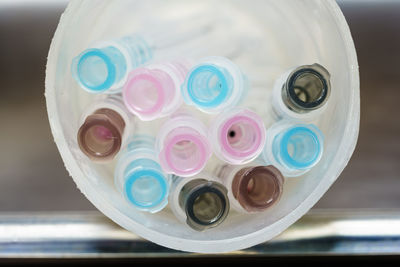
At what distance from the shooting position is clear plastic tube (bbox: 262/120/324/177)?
0.51 metres

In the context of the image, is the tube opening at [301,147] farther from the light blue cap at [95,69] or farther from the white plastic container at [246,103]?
the light blue cap at [95,69]

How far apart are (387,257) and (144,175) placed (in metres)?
0.39

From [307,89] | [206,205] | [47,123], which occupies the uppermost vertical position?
[47,123]

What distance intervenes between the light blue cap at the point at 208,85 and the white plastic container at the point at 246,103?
3.5 inches

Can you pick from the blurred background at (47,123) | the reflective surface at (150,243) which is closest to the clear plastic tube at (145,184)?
the reflective surface at (150,243)

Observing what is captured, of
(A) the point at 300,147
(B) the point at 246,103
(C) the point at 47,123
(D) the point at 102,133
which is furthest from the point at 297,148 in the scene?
(C) the point at 47,123

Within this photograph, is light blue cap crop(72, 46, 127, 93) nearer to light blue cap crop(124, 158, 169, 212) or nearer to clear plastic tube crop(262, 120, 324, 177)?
light blue cap crop(124, 158, 169, 212)

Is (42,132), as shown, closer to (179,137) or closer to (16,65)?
(16,65)

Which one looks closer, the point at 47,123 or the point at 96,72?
the point at 96,72

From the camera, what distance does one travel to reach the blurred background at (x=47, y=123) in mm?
713

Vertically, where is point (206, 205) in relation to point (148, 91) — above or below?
below

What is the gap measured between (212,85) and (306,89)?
0.11m

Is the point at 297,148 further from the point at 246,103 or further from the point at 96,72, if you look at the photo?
the point at 96,72

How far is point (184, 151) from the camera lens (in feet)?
1.68
